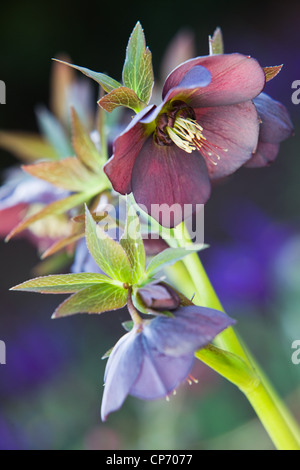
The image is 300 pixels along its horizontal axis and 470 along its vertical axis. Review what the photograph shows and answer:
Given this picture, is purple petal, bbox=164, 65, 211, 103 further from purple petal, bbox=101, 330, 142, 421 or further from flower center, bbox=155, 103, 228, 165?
purple petal, bbox=101, 330, 142, 421

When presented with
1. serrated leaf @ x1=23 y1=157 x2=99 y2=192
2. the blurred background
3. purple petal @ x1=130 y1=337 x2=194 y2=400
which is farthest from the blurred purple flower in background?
purple petal @ x1=130 y1=337 x2=194 y2=400

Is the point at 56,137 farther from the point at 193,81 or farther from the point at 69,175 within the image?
the point at 193,81

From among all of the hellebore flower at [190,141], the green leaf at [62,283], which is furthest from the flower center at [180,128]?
the green leaf at [62,283]

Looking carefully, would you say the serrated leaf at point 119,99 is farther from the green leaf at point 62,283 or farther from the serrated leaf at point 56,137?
Result: the serrated leaf at point 56,137

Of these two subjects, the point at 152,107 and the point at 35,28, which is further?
the point at 35,28
